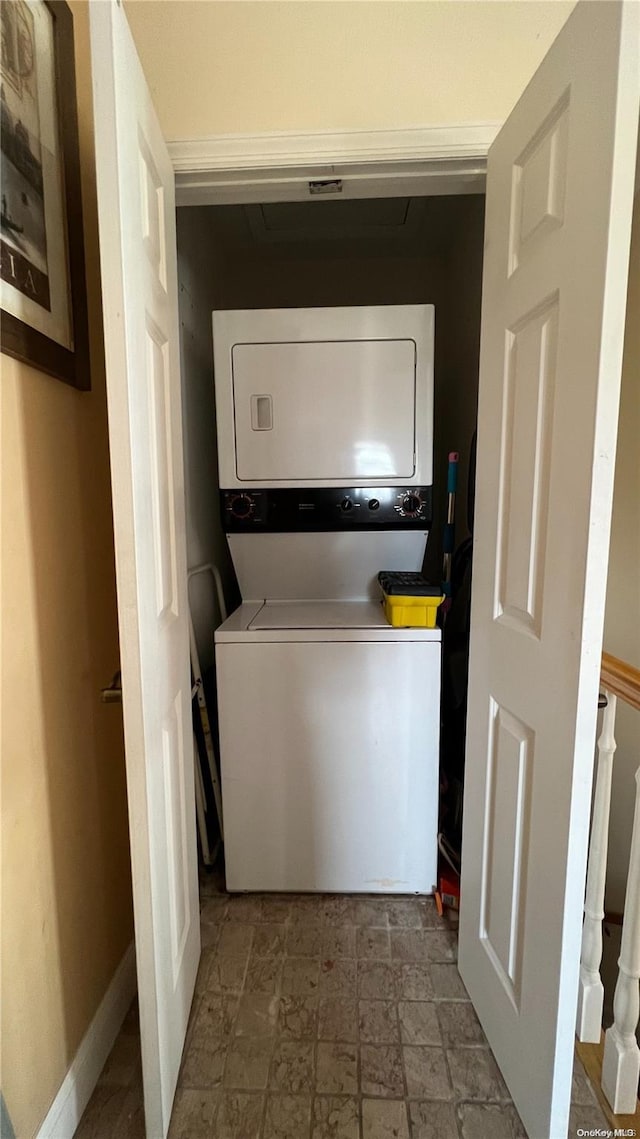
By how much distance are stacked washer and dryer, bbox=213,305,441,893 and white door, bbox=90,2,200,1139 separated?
15.1 inches

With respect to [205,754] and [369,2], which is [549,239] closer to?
[369,2]

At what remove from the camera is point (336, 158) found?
1138mm

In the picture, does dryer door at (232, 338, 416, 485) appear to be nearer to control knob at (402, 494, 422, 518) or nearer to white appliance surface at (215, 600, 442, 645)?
control knob at (402, 494, 422, 518)

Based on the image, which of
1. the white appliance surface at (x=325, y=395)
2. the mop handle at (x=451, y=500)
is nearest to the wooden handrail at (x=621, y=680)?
the mop handle at (x=451, y=500)

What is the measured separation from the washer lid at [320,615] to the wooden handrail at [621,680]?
619mm

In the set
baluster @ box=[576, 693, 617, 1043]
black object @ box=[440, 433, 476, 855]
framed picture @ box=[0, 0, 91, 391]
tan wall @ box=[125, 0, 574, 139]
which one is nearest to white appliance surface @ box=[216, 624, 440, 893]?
black object @ box=[440, 433, 476, 855]

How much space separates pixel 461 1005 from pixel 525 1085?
313 mm

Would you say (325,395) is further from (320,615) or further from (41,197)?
(41,197)

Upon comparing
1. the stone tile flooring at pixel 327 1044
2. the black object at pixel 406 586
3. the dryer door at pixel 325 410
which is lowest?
the stone tile flooring at pixel 327 1044

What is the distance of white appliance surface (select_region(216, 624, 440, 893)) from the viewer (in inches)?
60.1

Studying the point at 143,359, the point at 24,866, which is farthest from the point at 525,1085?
the point at 143,359

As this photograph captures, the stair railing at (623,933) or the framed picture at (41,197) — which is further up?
the framed picture at (41,197)

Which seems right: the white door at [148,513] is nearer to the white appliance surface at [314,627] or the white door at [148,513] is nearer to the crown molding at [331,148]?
the crown molding at [331,148]

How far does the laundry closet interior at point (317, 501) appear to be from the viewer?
1547 millimetres
